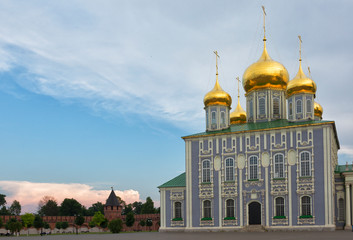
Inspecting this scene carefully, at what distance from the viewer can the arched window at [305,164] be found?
116 feet

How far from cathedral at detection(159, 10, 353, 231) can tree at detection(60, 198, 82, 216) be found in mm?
54682

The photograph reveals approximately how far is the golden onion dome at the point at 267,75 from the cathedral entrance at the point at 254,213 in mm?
11544

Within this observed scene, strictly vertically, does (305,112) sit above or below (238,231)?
above

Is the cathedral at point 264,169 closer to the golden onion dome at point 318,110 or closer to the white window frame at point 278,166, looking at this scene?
the white window frame at point 278,166

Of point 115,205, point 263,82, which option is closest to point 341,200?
point 263,82

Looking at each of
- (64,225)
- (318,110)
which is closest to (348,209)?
(318,110)

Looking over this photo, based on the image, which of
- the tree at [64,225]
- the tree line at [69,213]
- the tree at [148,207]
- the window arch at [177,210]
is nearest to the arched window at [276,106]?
the window arch at [177,210]

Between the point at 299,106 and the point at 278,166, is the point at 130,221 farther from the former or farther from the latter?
the point at 299,106

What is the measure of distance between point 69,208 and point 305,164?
2608 inches

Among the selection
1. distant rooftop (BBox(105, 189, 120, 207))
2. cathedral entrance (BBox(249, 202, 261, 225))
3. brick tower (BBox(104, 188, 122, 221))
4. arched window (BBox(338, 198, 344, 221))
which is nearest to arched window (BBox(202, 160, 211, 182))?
cathedral entrance (BBox(249, 202, 261, 225))

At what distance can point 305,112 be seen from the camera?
37.9m

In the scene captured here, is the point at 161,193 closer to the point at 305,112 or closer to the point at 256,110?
the point at 256,110

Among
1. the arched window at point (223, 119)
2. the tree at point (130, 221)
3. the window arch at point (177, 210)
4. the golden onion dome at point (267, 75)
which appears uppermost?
the golden onion dome at point (267, 75)

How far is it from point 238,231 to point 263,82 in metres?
14.3
